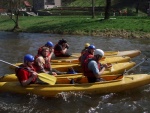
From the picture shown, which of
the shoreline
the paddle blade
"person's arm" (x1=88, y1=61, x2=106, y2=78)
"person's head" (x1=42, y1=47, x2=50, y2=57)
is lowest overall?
the shoreline

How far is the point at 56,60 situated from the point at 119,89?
156 inches

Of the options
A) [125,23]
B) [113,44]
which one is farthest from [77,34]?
[113,44]

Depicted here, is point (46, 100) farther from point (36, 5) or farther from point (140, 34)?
point (36, 5)

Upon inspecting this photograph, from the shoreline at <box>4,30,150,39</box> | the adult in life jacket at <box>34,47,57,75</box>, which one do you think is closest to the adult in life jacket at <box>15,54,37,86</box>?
the adult in life jacket at <box>34,47,57,75</box>

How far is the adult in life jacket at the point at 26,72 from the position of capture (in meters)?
8.73

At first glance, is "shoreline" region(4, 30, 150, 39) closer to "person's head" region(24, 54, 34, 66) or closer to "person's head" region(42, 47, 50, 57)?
"person's head" region(42, 47, 50, 57)

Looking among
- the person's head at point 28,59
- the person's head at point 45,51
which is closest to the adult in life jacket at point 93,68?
the person's head at point 45,51

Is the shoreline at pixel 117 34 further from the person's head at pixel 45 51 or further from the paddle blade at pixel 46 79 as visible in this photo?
the paddle blade at pixel 46 79

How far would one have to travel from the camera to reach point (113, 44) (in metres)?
20.4

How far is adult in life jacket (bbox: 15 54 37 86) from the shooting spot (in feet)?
28.6

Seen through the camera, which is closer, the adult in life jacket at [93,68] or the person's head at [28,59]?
the person's head at [28,59]

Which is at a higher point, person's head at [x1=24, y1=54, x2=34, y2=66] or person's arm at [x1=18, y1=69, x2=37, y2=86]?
person's head at [x1=24, y1=54, x2=34, y2=66]

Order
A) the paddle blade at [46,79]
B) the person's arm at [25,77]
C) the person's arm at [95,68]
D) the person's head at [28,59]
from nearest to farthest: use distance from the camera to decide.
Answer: the person's head at [28,59] → the person's arm at [25,77] → the paddle blade at [46,79] → the person's arm at [95,68]

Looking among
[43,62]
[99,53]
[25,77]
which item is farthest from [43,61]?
[99,53]
